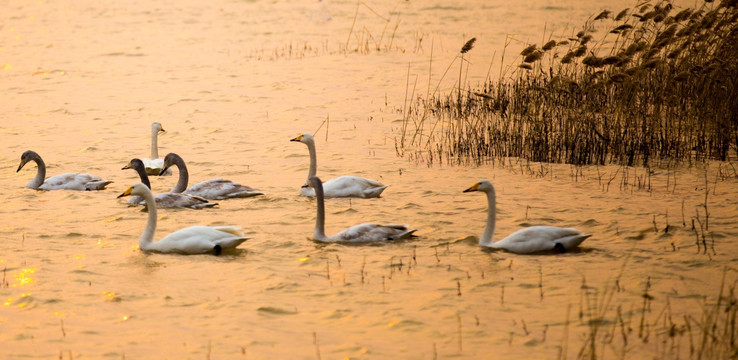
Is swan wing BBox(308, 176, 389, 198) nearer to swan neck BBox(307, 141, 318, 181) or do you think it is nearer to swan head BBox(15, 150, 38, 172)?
swan neck BBox(307, 141, 318, 181)

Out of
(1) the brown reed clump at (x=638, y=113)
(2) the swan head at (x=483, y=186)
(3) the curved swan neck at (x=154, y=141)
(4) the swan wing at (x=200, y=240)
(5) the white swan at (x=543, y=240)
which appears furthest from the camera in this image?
(3) the curved swan neck at (x=154, y=141)

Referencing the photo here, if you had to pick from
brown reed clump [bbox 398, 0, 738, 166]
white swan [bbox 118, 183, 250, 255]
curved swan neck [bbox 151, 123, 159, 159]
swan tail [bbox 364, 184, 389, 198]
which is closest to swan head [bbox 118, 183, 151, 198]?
white swan [bbox 118, 183, 250, 255]

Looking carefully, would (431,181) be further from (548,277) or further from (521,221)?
(548,277)

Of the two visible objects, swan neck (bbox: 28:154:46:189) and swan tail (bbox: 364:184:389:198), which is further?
swan neck (bbox: 28:154:46:189)

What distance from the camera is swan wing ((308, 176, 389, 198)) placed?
10891mm

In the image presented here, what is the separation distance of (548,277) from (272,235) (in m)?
2.95

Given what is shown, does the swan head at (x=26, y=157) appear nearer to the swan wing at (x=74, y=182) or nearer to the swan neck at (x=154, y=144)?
the swan wing at (x=74, y=182)

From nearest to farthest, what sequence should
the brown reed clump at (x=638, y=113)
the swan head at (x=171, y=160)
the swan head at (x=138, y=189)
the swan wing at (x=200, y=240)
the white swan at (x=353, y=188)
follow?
the swan wing at (x=200, y=240) → the swan head at (x=138, y=189) → the white swan at (x=353, y=188) → the brown reed clump at (x=638, y=113) → the swan head at (x=171, y=160)

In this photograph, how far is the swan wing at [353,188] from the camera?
10.9 metres

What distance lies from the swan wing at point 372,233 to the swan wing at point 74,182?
13.0 ft

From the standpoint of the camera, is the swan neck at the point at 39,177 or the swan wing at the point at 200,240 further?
the swan neck at the point at 39,177

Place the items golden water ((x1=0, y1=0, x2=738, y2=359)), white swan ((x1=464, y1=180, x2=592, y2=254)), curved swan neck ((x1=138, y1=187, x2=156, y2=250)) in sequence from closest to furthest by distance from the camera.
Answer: golden water ((x1=0, y1=0, x2=738, y2=359)) < white swan ((x1=464, y1=180, x2=592, y2=254)) < curved swan neck ((x1=138, y1=187, x2=156, y2=250))

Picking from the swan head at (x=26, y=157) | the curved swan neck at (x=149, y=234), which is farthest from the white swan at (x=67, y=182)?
the curved swan neck at (x=149, y=234)

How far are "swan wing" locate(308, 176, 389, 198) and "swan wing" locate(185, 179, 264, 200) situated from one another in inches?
34.3
